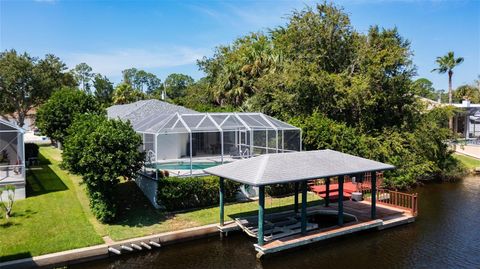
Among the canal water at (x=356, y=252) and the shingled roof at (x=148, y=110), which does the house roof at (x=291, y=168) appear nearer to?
the canal water at (x=356, y=252)

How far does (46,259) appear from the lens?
36.3ft

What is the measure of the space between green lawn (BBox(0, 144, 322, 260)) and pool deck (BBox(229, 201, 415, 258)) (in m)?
2.17

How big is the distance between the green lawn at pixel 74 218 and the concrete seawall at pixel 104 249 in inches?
15.9

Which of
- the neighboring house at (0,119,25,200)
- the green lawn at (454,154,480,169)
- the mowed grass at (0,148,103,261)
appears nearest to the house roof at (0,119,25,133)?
the neighboring house at (0,119,25,200)

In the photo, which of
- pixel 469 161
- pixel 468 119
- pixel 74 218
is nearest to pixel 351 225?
pixel 74 218

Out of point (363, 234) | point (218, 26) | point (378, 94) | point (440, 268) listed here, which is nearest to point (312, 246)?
point (363, 234)

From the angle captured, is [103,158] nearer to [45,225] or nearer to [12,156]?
[45,225]

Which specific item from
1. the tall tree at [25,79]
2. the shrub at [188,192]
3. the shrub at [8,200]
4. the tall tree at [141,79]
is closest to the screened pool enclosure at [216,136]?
the shrub at [188,192]

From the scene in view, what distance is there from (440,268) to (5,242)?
45.2ft

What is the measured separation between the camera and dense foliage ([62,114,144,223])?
13.6 m

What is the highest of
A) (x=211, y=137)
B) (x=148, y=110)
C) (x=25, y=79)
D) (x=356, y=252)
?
(x=25, y=79)

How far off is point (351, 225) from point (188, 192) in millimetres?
6867

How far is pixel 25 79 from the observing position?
125ft

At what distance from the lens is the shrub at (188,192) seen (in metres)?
15.6
